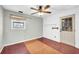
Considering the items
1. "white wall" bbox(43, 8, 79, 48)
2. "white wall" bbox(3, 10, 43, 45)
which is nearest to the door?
"white wall" bbox(43, 8, 79, 48)

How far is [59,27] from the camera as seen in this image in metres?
2.93

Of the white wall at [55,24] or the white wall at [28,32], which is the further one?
the white wall at [55,24]

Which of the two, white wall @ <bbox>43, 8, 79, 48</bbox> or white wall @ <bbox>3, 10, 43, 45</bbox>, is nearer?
white wall @ <bbox>3, 10, 43, 45</bbox>

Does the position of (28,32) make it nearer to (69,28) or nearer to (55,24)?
(69,28)

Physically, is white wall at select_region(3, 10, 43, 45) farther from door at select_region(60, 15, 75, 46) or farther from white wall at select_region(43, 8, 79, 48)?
door at select_region(60, 15, 75, 46)

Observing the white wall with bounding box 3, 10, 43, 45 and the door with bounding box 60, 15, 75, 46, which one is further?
the door with bounding box 60, 15, 75, 46

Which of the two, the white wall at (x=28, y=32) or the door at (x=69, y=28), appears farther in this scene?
the door at (x=69, y=28)

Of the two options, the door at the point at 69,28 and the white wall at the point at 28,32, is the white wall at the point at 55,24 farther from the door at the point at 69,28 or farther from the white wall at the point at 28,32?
the white wall at the point at 28,32

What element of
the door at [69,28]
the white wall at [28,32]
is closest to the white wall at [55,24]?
the door at [69,28]

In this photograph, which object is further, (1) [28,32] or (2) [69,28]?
(2) [69,28]

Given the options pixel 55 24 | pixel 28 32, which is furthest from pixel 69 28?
pixel 28 32

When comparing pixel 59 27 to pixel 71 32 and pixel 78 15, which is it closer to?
pixel 71 32
